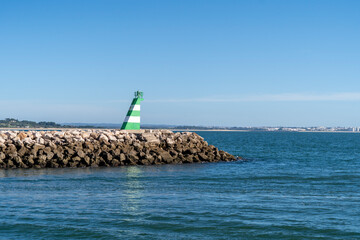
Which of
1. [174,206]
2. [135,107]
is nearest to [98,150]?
[135,107]

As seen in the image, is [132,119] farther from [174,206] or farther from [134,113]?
[174,206]

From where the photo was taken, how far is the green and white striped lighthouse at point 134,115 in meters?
33.6

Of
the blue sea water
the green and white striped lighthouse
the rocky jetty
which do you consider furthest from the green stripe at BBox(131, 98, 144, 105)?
the blue sea water

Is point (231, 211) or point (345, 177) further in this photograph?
point (345, 177)

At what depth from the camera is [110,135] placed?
28.9m

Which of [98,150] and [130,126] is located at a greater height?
[130,126]

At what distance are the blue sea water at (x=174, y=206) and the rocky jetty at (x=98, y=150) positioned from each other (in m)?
2.81

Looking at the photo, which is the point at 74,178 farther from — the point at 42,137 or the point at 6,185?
the point at 42,137

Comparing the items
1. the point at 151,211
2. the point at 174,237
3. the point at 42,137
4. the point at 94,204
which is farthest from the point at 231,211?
the point at 42,137

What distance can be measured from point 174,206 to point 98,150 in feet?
43.8

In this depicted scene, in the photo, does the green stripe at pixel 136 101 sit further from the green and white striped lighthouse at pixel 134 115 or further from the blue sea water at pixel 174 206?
the blue sea water at pixel 174 206

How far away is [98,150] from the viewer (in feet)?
85.1

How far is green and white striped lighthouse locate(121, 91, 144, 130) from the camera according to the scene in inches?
1321

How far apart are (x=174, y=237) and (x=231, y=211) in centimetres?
286
